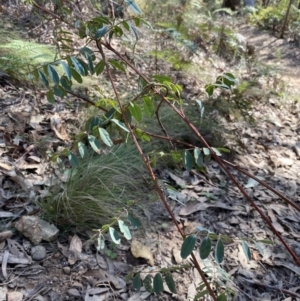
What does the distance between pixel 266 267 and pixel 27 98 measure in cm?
214

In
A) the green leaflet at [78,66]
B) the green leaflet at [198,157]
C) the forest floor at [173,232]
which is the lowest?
the forest floor at [173,232]

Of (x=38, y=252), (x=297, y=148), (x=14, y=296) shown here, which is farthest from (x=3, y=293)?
(x=297, y=148)

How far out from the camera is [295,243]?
2439 mm

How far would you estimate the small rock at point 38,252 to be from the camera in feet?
6.17

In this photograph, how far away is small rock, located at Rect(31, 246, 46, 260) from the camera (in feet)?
6.17

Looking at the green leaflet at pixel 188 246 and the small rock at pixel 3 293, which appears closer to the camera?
the green leaflet at pixel 188 246

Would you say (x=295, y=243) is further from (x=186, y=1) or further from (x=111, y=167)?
(x=186, y=1)

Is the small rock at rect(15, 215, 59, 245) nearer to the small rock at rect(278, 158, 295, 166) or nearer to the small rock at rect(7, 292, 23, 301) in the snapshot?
the small rock at rect(7, 292, 23, 301)

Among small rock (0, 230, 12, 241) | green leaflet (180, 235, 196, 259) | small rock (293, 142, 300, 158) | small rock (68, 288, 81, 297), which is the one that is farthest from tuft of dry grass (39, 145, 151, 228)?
small rock (293, 142, 300, 158)

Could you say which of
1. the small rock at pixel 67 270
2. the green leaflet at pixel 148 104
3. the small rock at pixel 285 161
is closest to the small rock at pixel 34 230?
the small rock at pixel 67 270

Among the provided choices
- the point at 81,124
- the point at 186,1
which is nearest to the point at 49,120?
the point at 81,124

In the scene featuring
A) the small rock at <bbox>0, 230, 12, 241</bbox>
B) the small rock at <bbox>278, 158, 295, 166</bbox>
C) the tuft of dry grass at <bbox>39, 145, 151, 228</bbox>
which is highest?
the tuft of dry grass at <bbox>39, 145, 151, 228</bbox>

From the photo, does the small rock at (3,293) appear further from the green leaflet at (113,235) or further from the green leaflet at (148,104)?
the green leaflet at (148,104)

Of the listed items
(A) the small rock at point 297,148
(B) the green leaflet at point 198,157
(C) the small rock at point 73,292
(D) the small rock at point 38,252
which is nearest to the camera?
(B) the green leaflet at point 198,157
